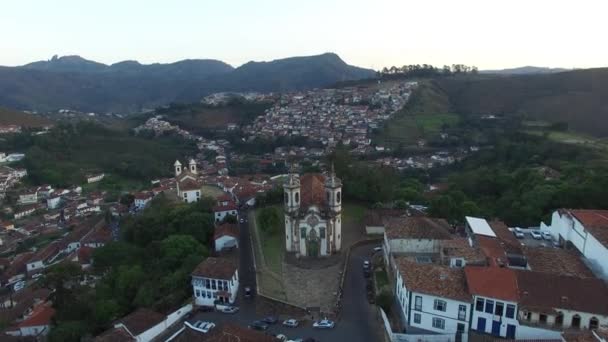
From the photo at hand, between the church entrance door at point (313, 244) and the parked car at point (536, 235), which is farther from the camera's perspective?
the church entrance door at point (313, 244)

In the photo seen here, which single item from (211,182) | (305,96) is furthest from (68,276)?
(305,96)

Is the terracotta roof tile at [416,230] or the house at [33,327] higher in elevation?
the terracotta roof tile at [416,230]

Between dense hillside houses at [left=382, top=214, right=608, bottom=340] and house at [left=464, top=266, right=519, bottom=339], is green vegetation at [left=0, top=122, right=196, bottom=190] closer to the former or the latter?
dense hillside houses at [left=382, top=214, right=608, bottom=340]

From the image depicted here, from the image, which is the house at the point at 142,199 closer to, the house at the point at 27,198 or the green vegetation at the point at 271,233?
the green vegetation at the point at 271,233

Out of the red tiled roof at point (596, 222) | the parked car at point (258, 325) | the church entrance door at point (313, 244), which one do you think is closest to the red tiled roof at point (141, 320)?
the parked car at point (258, 325)

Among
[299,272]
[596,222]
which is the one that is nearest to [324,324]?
[299,272]

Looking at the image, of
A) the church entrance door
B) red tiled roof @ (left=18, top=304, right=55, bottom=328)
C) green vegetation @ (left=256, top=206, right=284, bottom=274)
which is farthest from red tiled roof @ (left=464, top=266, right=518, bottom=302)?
red tiled roof @ (left=18, top=304, right=55, bottom=328)

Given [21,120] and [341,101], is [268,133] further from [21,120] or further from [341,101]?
[21,120]
